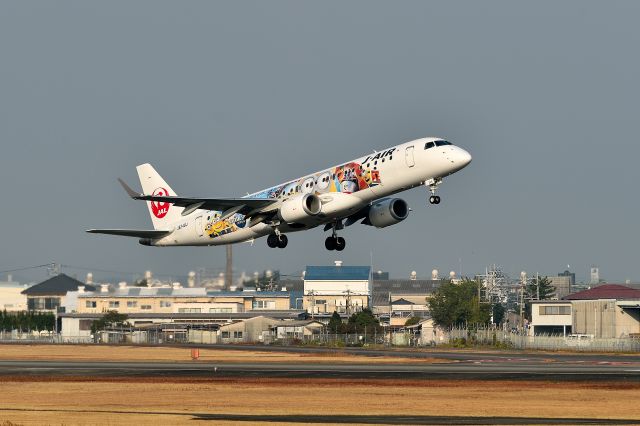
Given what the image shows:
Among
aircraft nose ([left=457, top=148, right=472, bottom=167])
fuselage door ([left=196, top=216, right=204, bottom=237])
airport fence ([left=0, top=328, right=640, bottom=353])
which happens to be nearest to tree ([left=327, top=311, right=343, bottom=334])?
airport fence ([left=0, top=328, right=640, bottom=353])

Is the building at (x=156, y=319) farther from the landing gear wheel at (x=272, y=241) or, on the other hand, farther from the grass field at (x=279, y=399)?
the grass field at (x=279, y=399)

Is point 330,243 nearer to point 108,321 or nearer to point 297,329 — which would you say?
point 297,329

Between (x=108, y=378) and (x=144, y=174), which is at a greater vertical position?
(x=144, y=174)

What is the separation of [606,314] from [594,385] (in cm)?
7750

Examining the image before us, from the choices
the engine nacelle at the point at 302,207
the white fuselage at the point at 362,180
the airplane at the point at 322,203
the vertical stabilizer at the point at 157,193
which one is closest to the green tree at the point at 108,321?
the vertical stabilizer at the point at 157,193

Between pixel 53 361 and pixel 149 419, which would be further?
pixel 53 361

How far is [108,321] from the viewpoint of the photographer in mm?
152875

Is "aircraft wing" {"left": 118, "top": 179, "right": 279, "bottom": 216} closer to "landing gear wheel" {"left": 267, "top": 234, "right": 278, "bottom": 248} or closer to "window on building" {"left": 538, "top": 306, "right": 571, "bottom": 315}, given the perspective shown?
"landing gear wheel" {"left": 267, "top": 234, "right": 278, "bottom": 248}

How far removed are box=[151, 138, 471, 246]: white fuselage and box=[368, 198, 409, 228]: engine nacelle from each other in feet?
8.95

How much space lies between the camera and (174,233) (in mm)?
80062

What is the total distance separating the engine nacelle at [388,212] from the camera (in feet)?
231

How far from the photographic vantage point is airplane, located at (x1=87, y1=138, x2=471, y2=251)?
62.9 m

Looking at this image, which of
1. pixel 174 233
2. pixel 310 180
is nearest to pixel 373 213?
pixel 310 180

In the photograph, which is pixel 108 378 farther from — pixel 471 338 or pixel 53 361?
pixel 471 338
